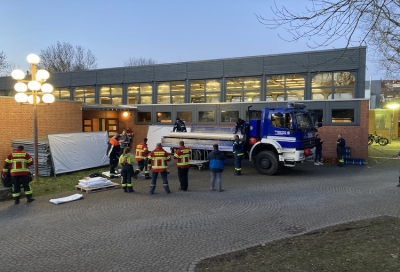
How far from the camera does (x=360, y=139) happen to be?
18156mm

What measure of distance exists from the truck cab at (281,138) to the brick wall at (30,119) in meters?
10.7

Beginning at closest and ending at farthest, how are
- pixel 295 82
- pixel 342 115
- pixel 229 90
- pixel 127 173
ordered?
pixel 127 173
pixel 342 115
pixel 295 82
pixel 229 90

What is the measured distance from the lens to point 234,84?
2162cm

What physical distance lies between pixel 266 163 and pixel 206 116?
28.5ft

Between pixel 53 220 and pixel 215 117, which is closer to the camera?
pixel 53 220

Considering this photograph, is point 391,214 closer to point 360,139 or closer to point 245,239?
point 245,239

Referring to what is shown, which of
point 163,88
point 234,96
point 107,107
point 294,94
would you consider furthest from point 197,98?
point 294,94

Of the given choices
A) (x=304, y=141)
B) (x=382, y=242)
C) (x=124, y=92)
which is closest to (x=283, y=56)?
(x=304, y=141)

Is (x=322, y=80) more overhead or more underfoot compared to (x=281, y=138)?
more overhead

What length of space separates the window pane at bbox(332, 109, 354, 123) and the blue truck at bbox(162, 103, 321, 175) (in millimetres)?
4259

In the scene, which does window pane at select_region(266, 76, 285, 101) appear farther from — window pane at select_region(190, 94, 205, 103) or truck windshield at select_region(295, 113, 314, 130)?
truck windshield at select_region(295, 113, 314, 130)

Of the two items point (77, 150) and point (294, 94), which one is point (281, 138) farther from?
point (77, 150)

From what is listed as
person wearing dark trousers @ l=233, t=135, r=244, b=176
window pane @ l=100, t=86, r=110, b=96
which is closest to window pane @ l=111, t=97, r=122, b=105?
window pane @ l=100, t=86, r=110, b=96

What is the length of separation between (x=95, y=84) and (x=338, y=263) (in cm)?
2429
